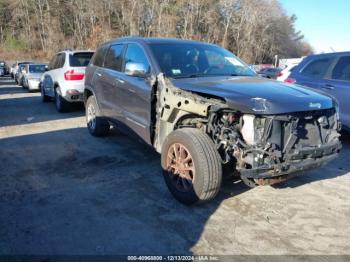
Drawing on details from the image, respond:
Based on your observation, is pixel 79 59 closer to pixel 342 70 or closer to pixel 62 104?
pixel 62 104

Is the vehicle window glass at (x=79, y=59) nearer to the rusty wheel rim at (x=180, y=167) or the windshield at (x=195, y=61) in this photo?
the windshield at (x=195, y=61)

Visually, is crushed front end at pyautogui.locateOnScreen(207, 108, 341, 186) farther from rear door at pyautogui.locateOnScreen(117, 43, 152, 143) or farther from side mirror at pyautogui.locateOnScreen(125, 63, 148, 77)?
side mirror at pyautogui.locateOnScreen(125, 63, 148, 77)

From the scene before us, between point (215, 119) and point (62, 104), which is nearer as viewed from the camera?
point (215, 119)

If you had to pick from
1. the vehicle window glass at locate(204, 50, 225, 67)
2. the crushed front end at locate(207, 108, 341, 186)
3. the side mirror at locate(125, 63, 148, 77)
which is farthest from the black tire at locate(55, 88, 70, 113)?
the crushed front end at locate(207, 108, 341, 186)

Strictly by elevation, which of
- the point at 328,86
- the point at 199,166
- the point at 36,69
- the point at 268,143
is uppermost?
the point at 328,86

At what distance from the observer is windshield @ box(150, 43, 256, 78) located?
4863 millimetres

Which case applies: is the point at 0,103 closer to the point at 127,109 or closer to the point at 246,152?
the point at 127,109

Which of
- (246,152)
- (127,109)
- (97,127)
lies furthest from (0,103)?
(246,152)

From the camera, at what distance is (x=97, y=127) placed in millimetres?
7102

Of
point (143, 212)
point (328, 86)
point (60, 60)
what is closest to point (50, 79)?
point (60, 60)

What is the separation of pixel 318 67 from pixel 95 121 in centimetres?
460

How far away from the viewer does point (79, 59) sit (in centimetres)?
983

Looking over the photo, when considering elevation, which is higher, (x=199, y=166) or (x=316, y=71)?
(x=316, y=71)

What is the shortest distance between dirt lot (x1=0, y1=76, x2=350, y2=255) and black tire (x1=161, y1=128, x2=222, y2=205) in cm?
20
